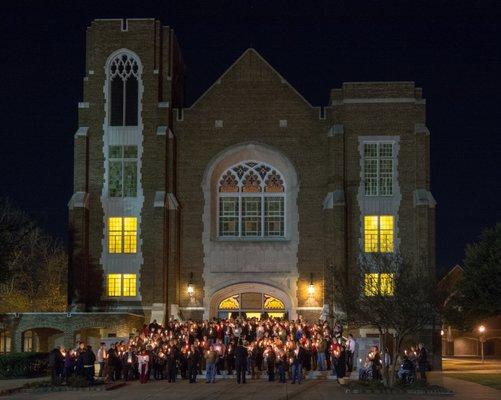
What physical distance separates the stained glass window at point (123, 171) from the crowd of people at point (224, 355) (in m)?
11.3

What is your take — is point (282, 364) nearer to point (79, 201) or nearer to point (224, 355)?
point (224, 355)

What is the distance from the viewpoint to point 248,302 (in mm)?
56250

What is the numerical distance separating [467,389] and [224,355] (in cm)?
1003

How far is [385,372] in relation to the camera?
36.1 meters

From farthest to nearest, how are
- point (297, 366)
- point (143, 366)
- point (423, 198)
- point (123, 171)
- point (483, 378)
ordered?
point (123, 171) → point (423, 198) → point (483, 378) → point (143, 366) → point (297, 366)

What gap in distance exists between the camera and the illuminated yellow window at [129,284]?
178 ft

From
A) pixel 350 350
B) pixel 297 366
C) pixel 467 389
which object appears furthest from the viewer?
pixel 350 350

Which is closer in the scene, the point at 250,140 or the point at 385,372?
the point at 385,372

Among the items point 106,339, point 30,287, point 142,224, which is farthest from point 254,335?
point 30,287

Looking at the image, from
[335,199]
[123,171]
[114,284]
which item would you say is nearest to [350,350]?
[335,199]

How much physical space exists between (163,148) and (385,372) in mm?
21530

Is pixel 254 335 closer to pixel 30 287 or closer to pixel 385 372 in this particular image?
pixel 385 372

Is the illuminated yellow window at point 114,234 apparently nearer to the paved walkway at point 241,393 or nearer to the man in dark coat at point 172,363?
the man in dark coat at point 172,363

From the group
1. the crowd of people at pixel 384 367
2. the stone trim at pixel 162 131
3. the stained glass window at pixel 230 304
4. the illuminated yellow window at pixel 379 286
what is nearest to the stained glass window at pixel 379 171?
the stained glass window at pixel 230 304
